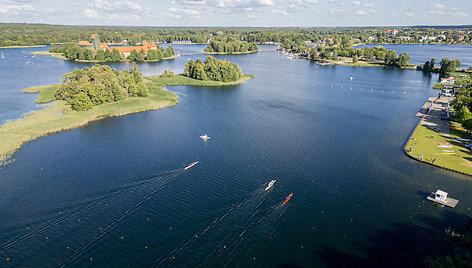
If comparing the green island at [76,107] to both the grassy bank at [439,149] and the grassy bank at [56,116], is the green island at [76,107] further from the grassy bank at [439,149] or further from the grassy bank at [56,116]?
the grassy bank at [439,149]

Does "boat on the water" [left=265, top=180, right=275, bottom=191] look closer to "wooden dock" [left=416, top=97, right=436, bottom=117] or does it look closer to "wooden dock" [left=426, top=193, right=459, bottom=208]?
"wooden dock" [left=426, top=193, right=459, bottom=208]

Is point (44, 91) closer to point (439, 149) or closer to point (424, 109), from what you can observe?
point (439, 149)

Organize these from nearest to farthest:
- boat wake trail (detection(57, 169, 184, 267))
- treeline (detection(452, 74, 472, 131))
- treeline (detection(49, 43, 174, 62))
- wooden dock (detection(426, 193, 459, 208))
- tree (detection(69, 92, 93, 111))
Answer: boat wake trail (detection(57, 169, 184, 267))
wooden dock (detection(426, 193, 459, 208))
treeline (detection(452, 74, 472, 131))
tree (detection(69, 92, 93, 111))
treeline (detection(49, 43, 174, 62))

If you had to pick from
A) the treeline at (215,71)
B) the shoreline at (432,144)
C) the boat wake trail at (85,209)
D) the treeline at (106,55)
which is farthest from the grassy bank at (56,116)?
the treeline at (106,55)

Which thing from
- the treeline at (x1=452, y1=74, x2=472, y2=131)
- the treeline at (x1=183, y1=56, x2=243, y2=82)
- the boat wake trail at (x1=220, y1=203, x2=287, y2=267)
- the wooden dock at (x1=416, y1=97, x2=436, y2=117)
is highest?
the treeline at (x1=183, y1=56, x2=243, y2=82)

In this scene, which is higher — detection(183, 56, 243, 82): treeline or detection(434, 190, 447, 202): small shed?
detection(183, 56, 243, 82): treeline

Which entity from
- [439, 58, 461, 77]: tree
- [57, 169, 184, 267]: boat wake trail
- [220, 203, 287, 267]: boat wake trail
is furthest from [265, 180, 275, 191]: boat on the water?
[439, 58, 461, 77]: tree

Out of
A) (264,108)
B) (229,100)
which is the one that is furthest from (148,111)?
(264,108)
